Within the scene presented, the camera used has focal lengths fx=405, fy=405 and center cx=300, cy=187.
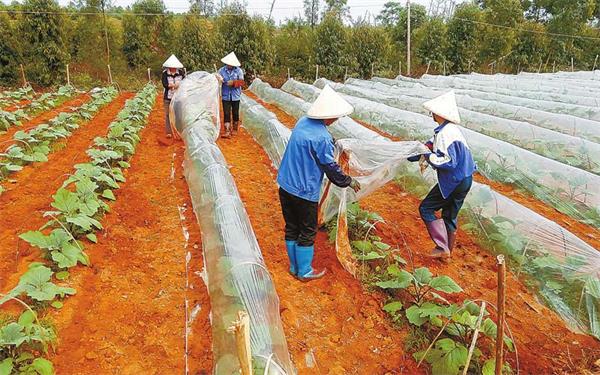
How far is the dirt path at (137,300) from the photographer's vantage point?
2539 mm

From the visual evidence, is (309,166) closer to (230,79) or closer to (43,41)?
(230,79)

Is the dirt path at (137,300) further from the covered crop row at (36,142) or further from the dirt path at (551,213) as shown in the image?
the dirt path at (551,213)

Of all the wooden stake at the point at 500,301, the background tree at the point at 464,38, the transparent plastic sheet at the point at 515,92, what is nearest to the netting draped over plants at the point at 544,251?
the wooden stake at the point at 500,301

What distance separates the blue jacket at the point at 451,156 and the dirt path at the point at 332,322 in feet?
3.88

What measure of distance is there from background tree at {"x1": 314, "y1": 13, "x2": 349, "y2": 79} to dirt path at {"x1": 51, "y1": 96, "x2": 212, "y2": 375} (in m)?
16.2

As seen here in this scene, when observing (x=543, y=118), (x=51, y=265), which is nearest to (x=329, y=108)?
(x=51, y=265)

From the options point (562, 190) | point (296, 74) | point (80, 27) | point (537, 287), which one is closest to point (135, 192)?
point (537, 287)

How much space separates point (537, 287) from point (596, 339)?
1.85ft

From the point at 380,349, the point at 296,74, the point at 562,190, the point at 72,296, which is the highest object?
the point at 296,74

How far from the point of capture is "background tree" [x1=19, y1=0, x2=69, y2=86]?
619 inches

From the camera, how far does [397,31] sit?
80.2 feet

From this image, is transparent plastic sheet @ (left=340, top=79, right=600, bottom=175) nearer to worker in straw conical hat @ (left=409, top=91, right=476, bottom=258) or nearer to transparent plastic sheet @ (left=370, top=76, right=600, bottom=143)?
transparent plastic sheet @ (left=370, top=76, right=600, bottom=143)

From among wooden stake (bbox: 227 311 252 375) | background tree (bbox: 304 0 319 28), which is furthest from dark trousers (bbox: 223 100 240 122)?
background tree (bbox: 304 0 319 28)

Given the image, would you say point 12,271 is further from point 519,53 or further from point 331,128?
point 519,53
